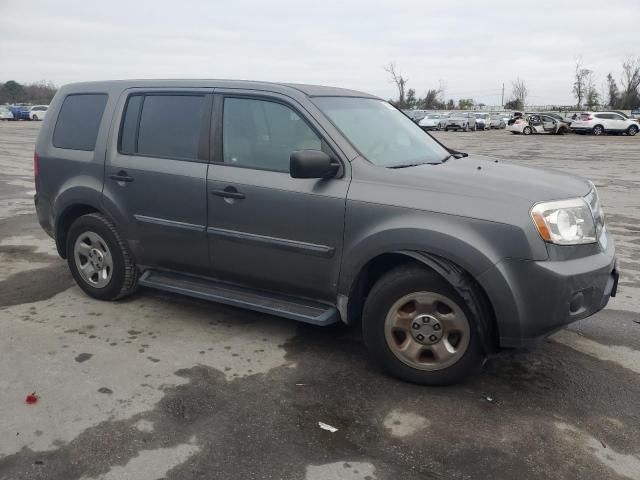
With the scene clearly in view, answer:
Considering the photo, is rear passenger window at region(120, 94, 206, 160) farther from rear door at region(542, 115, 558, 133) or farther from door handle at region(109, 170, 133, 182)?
rear door at region(542, 115, 558, 133)

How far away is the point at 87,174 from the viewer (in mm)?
4848

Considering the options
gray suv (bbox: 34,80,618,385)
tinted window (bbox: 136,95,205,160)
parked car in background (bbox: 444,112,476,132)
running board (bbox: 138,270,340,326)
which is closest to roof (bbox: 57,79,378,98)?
gray suv (bbox: 34,80,618,385)

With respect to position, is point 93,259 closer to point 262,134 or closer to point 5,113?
point 262,134

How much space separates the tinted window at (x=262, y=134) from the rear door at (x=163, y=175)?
20 centimetres

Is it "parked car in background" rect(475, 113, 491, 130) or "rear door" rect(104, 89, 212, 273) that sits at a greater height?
"parked car in background" rect(475, 113, 491, 130)

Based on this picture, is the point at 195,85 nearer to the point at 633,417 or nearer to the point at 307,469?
the point at 307,469

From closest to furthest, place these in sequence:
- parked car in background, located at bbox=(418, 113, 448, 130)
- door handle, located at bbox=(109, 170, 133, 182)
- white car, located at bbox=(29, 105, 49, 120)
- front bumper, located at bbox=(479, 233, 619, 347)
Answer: front bumper, located at bbox=(479, 233, 619, 347), door handle, located at bbox=(109, 170, 133, 182), parked car in background, located at bbox=(418, 113, 448, 130), white car, located at bbox=(29, 105, 49, 120)

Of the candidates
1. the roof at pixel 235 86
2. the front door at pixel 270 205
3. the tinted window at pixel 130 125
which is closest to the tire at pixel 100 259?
the tinted window at pixel 130 125

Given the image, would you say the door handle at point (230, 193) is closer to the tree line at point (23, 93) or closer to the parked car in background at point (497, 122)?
the parked car in background at point (497, 122)

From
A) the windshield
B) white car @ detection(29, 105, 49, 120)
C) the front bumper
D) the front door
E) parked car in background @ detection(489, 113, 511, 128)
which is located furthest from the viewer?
white car @ detection(29, 105, 49, 120)

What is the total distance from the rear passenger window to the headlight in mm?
2445

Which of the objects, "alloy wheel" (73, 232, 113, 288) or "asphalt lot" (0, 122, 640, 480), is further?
"alloy wheel" (73, 232, 113, 288)

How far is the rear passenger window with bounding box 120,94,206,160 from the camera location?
14.4ft

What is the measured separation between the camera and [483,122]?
49.9m
